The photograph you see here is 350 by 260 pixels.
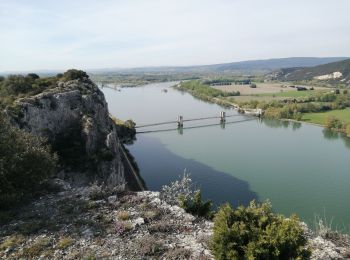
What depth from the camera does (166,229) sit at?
10797 millimetres

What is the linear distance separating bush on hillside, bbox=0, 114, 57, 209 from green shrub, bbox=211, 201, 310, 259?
741 cm

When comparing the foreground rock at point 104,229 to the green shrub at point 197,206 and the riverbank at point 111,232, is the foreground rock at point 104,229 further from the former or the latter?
the green shrub at point 197,206

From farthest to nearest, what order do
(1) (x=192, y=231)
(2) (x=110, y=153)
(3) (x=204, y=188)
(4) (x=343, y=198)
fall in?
(3) (x=204, y=188)
(4) (x=343, y=198)
(2) (x=110, y=153)
(1) (x=192, y=231)

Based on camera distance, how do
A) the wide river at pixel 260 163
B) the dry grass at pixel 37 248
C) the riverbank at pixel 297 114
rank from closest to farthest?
the dry grass at pixel 37 248 → the wide river at pixel 260 163 → the riverbank at pixel 297 114

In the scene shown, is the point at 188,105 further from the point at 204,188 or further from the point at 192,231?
the point at 192,231

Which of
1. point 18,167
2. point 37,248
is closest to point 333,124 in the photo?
point 18,167

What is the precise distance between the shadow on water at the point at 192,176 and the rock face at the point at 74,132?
7.25 meters

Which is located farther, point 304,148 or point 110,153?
point 304,148

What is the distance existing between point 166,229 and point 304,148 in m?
51.1

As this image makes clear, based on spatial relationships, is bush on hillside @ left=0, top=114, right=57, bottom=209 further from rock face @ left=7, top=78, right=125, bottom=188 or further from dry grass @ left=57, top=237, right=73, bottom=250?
rock face @ left=7, top=78, right=125, bottom=188

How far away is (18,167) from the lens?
1283 cm

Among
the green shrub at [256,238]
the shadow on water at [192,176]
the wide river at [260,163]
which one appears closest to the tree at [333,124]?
the wide river at [260,163]

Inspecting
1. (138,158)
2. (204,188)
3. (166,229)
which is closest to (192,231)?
(166,229)

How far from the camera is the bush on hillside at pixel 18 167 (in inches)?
483
